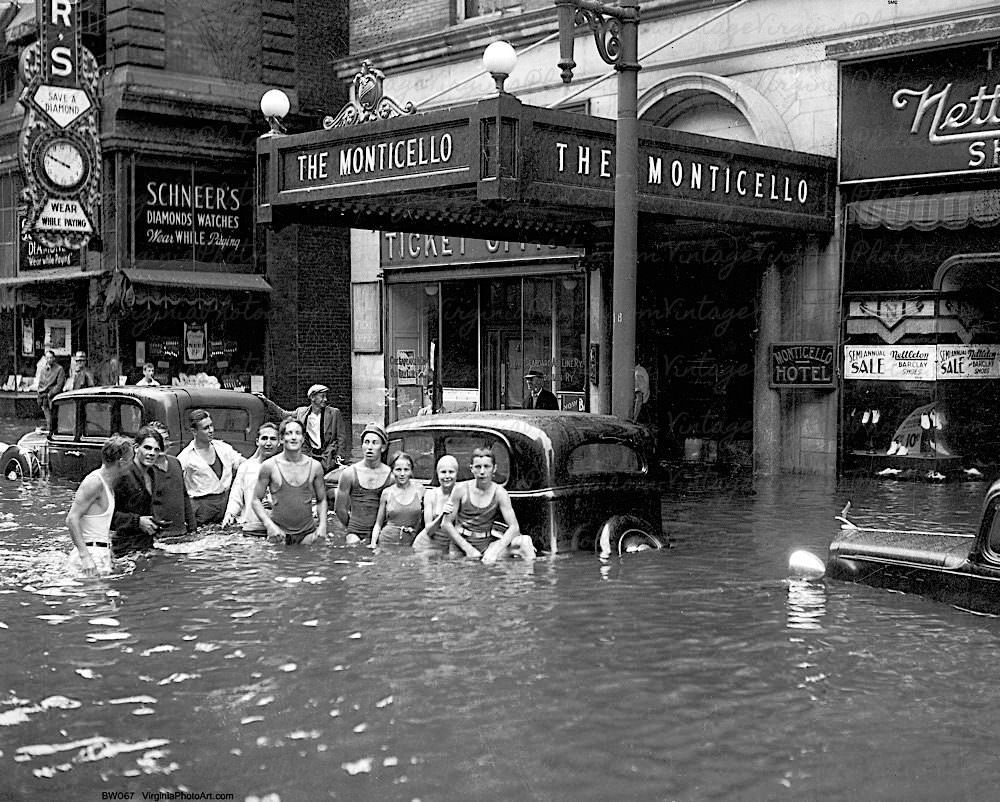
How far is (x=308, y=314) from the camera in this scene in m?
28.3

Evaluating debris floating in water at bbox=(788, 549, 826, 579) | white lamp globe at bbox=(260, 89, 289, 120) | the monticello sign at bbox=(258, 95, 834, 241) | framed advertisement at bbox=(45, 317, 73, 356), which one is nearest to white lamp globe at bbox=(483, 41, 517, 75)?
the monticello sign at bbox=(258, 95, 834, 241)

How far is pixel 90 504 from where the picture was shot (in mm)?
10445

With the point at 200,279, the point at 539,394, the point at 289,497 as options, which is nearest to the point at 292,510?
the point at 289,497

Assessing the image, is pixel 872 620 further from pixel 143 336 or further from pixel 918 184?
pixel 143 336

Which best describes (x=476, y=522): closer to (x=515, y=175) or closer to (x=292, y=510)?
(x=292, y=510)

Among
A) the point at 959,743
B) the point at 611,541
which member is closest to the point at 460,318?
the point at 611,541

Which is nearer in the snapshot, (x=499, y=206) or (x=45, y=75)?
(x=499, y=206)

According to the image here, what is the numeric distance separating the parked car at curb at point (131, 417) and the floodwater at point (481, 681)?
143 inches

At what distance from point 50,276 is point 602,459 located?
763 inches

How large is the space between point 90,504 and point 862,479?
1083 centimetres

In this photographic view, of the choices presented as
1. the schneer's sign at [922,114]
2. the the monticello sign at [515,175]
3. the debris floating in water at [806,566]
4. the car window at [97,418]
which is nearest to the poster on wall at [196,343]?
the the monticello sign at [515,175]

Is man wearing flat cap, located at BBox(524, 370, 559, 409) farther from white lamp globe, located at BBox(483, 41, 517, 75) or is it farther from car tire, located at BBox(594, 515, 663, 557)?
car tire, located at BBox(594, 515, 663, 557)

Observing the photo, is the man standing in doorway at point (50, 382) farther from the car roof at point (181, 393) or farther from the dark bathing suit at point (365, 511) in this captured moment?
the dark bathing suit at point (365, 511)

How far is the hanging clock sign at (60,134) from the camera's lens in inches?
987
